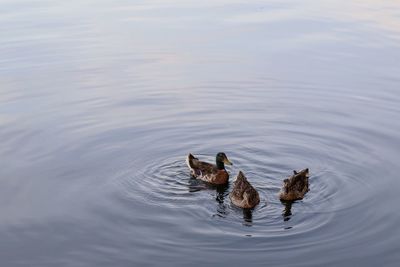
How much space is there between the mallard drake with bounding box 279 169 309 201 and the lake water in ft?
0.52

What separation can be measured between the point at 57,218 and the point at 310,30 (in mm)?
14417

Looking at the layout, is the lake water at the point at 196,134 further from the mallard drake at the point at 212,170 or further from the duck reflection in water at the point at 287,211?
the mallard drake at the point at 212,170

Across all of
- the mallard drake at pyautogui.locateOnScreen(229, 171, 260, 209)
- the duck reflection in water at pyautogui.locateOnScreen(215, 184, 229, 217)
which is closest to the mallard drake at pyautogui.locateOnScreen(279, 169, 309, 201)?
the mallard drake at pyautogui.locateOnScreen(229, 171, 260, 209)

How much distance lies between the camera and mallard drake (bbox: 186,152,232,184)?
14781 millimetres

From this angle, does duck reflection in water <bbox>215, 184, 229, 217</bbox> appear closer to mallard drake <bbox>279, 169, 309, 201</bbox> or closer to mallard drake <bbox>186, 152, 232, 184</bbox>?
mallard drake <bbox>186, 152, 232, 184</bbox>

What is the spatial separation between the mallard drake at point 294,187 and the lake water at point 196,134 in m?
0.16

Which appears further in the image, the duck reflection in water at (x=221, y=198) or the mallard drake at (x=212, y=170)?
the mallard drake at (x=212, y=170)

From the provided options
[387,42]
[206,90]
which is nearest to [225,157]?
[206,90]

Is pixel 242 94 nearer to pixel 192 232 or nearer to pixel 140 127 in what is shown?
pixel 140 127

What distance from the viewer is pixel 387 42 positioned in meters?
23.4

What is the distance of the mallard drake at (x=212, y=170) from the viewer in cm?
1478

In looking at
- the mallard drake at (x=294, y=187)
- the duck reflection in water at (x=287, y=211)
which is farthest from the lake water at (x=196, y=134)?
the mallard drake at (x=294, y=187)

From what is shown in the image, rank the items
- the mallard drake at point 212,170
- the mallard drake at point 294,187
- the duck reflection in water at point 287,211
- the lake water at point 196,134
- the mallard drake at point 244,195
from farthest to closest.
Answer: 1. the mallard drake at point 212,170
2. the mallard drake at point 294,187
3. the mallard drake at point 244,195
4. the duck reflection in water at point 287,211
5. the lake water at point 196,134

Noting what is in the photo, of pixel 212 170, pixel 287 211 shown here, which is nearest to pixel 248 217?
pixel 287 211
